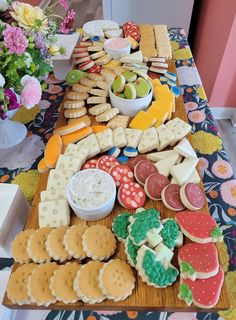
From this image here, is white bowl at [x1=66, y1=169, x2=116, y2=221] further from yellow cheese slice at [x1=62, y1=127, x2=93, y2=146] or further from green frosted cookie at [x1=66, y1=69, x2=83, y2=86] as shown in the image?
green frosted cookie at [x1=66, y1=69, x2=83, y2=86]

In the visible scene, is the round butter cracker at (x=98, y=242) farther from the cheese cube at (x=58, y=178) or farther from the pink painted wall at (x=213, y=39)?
the pink painted wall at (x=213, y=39)

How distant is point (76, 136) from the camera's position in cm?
78

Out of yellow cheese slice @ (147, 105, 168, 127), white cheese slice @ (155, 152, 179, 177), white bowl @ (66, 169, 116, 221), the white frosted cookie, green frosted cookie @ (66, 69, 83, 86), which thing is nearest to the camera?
the white frosted cookie

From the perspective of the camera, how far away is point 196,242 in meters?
0.57

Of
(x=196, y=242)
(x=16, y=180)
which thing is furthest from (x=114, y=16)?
(x=196, y=242)

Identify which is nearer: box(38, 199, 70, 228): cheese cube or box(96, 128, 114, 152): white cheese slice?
box(38, 199, 70, 228): cheese cube

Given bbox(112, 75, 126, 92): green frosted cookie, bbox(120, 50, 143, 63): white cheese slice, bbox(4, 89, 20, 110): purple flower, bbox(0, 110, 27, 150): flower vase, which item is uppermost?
bbox(4, 89, 20, 110): purple flower

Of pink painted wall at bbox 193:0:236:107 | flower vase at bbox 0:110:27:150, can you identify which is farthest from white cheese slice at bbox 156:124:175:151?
pink painted wall at bbox 193:0:236:107

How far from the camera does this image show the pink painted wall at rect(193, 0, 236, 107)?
1504mm

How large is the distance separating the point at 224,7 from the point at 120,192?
54.5 inches

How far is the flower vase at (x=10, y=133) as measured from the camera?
2.84 ft

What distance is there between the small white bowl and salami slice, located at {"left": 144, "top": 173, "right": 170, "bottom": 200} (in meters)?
0.57

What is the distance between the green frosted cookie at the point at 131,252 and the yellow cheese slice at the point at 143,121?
36 cm

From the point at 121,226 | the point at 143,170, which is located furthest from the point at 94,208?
the point at 143,170
